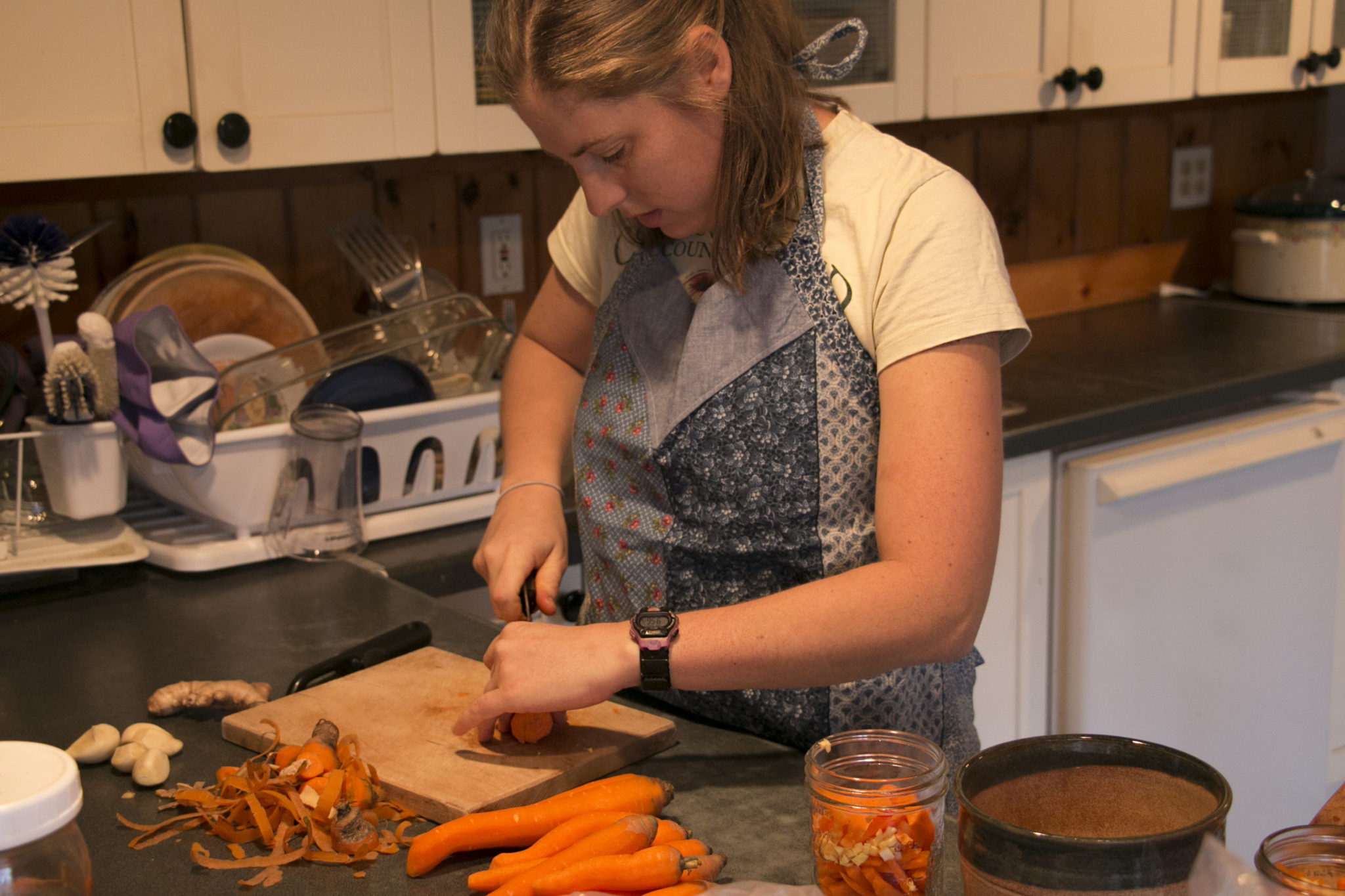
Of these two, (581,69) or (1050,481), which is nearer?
(581,69)

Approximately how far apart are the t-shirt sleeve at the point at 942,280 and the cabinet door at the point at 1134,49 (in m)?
1.47

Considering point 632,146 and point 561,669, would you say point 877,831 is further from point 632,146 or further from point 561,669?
point 632,146

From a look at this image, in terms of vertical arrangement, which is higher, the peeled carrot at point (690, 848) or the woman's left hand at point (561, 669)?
the woman's left hand at point (561, 669)

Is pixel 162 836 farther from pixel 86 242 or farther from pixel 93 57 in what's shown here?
pixel 86 242

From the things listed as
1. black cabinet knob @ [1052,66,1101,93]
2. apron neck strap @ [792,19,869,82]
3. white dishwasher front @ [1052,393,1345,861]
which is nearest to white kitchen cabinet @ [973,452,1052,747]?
white dishwasher front @ [1052,393,1345,861]

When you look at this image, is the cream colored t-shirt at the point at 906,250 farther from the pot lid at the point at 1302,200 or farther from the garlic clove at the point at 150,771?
the pot lid at the point at 1302,200

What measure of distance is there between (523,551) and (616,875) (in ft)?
1.34

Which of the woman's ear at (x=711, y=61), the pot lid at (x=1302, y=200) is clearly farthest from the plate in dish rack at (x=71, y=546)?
the pot lid at (x=1302, y=200)

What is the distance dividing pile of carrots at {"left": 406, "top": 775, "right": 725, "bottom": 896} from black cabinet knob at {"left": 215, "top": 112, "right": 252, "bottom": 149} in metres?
0.98

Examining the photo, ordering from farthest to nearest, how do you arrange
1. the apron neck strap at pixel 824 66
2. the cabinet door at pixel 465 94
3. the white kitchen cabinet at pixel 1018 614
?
1. the white kitchen cabinet at pixel 1018 614
2. the cabinet door at pixel 465 94
3. the apron neck strap at pixel 824 66

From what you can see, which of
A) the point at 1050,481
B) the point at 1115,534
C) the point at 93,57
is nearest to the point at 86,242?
the point at 93,57

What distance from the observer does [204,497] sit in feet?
5.07

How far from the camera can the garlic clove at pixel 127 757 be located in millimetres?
1024

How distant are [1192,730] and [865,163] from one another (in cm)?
150
